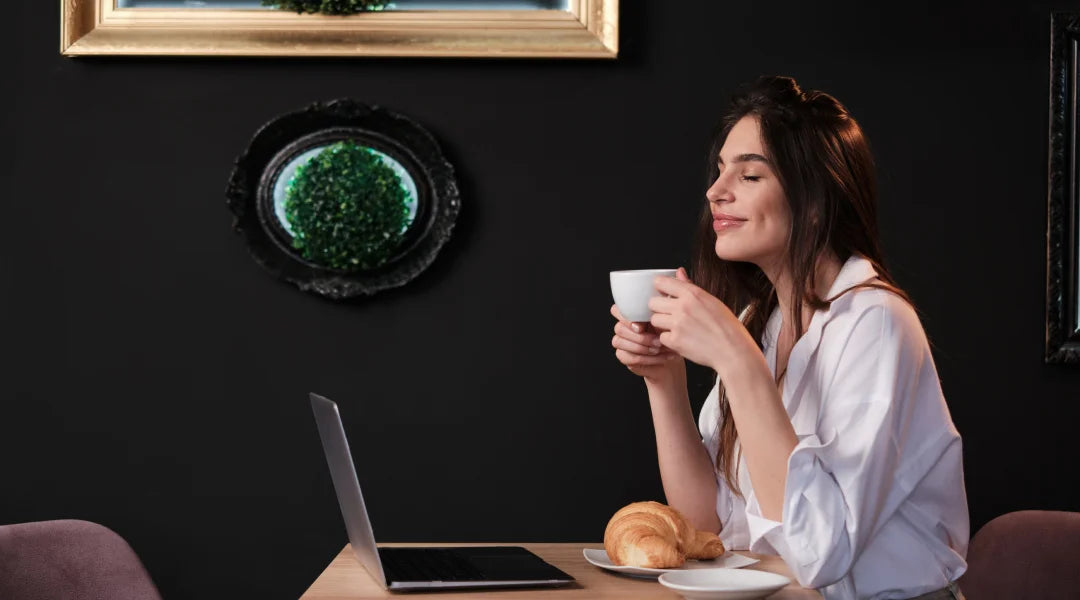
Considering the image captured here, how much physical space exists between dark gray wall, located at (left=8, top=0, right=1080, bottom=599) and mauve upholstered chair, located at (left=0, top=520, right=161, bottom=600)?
2.11 feet

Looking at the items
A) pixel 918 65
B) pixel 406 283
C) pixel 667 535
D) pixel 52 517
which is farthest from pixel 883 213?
pixel 52 517

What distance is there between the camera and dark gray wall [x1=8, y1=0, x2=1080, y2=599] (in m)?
2.76

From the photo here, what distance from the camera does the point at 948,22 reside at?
278 cm

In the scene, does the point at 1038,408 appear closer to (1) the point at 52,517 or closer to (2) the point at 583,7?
(2) the point at 583,7

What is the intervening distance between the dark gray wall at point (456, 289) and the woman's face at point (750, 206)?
3.07 ft

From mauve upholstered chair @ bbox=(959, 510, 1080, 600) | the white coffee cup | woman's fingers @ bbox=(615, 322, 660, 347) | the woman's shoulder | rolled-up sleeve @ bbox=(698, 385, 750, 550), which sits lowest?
mauve upholstered chair @ bbox=(959, 510, 1080, 600)

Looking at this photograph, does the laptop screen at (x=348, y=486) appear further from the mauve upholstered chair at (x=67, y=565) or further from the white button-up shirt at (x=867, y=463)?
the mauve upholstered chair at (x=67, y=565)

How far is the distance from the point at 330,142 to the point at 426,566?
151 centimetres

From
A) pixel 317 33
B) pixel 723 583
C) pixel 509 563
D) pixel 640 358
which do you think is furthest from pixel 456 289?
pixel 723 583

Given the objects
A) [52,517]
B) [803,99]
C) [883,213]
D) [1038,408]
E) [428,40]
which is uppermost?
[428,40]

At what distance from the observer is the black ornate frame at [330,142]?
2719 millimetres

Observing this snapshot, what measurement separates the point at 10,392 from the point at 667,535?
1.99 m

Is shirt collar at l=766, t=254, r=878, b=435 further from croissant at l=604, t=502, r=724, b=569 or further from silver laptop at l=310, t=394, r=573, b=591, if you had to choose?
silver laptop at l=310, t=394, r=573, b=591

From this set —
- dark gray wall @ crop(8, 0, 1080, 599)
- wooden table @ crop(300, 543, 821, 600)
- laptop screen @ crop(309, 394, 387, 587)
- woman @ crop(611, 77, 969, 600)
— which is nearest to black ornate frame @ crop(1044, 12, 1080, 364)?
dark gray wall @ crop(8, 0, 1080, 599)
